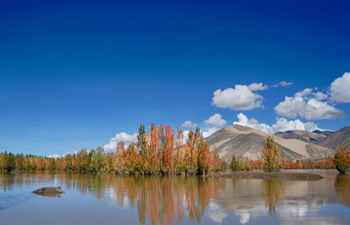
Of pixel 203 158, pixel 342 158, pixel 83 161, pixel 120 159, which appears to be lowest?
pixel 83 161

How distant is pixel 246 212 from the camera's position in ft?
82.4

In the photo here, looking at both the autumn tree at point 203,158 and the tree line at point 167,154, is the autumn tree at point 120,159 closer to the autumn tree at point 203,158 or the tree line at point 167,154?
the tree line at point 167,154

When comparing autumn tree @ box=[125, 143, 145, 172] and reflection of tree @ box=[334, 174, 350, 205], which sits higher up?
autumn tree @ box=[125, 143, 145, 172]

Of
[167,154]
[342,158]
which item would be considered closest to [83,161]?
[167,154]

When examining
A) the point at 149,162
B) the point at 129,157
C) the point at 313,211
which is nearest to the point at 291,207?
the point at 313,211

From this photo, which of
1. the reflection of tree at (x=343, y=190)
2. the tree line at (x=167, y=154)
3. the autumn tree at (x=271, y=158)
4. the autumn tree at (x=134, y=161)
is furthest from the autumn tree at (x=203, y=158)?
the reflection of tree at (x=343, y=190)

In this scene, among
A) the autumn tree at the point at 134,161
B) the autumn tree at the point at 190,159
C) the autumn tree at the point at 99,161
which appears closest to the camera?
the autumn tree at the point at 190,159

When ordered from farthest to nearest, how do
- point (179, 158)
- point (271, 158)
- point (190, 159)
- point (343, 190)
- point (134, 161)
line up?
point (134, 161) < point (271, 158) < point (179, 158) < point (190, 159) < point (343, 190)

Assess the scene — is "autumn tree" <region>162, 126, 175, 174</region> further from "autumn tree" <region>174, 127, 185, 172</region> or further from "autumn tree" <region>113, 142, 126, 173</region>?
"autumn tree" <region>113, 142, 126, 173</region>

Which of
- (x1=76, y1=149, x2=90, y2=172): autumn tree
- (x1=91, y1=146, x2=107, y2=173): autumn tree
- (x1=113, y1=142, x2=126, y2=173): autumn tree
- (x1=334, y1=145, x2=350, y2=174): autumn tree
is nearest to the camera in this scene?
(x1=334, y1=145, x2=350, y2=174): autumn tree

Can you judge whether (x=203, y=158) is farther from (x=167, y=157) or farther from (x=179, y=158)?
(x=167, y=157)

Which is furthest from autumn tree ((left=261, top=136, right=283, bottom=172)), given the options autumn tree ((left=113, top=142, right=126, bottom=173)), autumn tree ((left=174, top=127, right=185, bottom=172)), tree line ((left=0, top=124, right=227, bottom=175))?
autumn tree ((left=113, top=142, right=126, bottom=173))

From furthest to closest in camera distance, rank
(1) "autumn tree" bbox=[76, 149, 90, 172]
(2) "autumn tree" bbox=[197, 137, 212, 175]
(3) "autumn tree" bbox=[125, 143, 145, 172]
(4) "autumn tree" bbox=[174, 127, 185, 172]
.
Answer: (1) "autumn tree" bbox=[76, 149, 90, 172] → (3) "autumn tree" bbox=[125, 143, 145, 172] → (4) "autumn tree" bbox=[174, 127, 185, 172] → (2) "autumn tree" bbox=[197, 137, 212, 175]

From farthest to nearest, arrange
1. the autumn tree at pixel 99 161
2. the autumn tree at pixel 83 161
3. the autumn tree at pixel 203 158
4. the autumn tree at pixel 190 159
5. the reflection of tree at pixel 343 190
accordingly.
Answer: the autumn tree at pixel 83 161 → the autumn tree at pixel 99 161 → the autumn tree at pixel 190 159 → the autumn tree at pixel 203 158 → the reflection of tree at pixel 343 190
